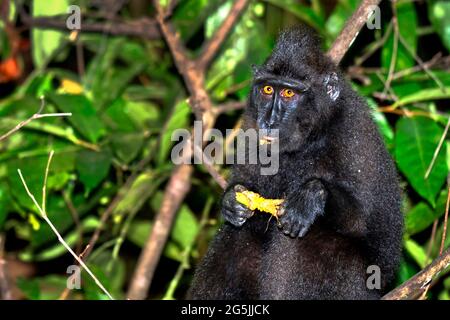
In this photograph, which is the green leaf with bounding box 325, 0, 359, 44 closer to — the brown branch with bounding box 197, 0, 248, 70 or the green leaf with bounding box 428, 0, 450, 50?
the green leaf with bounding box 428, 0, 450, 50

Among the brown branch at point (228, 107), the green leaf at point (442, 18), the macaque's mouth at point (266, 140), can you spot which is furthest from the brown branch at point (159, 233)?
the green leaf at point (442, 18)

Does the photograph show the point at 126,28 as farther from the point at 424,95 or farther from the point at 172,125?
the point at 424,95

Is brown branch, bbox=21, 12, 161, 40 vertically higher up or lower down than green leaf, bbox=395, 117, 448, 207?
higher up

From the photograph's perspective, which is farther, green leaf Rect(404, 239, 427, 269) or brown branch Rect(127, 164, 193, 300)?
brown branch Rect(127, 164, 193, 300)

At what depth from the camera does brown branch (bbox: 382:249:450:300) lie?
4680 millimetres

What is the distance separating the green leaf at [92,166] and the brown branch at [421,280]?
295cm

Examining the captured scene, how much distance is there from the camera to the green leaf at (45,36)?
845cm

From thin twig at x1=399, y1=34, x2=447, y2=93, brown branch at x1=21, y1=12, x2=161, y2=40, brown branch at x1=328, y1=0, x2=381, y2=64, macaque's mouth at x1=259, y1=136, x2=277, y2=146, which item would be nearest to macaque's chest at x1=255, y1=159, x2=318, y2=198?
macaque's mouth at x1=259, y1=136, x2=277, y2=146

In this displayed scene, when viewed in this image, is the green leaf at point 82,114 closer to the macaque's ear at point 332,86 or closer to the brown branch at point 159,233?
the brown branch at point 159,233

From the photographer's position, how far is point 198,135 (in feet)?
22.1

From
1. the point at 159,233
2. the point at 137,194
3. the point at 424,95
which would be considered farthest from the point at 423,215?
the point at 137,194
